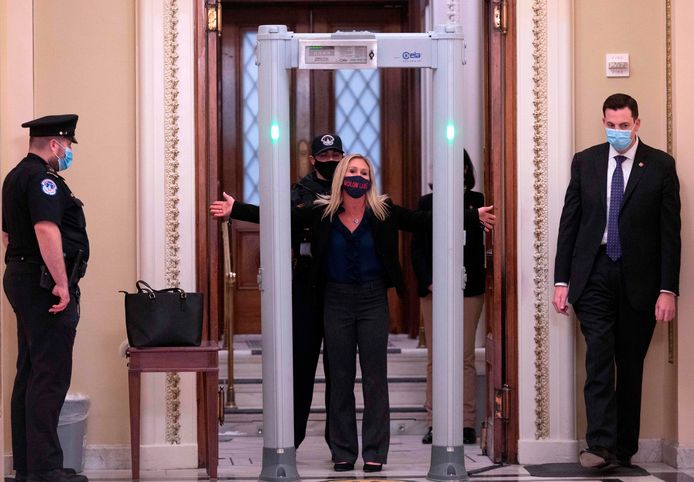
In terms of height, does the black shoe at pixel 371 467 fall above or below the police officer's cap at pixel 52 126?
below

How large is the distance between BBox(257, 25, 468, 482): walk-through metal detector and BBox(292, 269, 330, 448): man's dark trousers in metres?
0.53

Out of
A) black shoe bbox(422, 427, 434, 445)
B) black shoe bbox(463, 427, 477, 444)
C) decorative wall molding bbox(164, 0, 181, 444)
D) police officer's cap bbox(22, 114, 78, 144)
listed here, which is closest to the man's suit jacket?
black shoe bbox(463, 427, 477, 444)

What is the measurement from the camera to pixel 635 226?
17.6 ft

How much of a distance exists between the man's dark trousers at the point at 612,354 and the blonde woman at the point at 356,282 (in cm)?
82

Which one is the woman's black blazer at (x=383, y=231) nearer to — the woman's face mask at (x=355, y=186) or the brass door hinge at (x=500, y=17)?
the woman's face mask at (x=355, y=186)

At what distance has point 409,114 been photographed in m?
8.56

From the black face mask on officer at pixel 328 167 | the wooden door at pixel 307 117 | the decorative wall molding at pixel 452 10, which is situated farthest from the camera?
the wooden door at pixel 307 117

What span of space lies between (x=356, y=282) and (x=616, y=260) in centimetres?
116

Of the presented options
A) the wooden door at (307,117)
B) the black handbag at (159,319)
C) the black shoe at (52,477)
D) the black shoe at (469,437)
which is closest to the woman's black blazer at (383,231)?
the black handbag at (159,319)

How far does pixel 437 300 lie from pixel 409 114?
360cm

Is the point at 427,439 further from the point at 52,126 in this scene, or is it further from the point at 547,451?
the point at 52,126

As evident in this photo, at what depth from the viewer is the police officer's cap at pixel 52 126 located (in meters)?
4.99

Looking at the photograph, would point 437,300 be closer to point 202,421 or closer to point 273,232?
point 273,232

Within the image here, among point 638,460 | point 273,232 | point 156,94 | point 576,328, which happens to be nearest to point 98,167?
point 156,94
